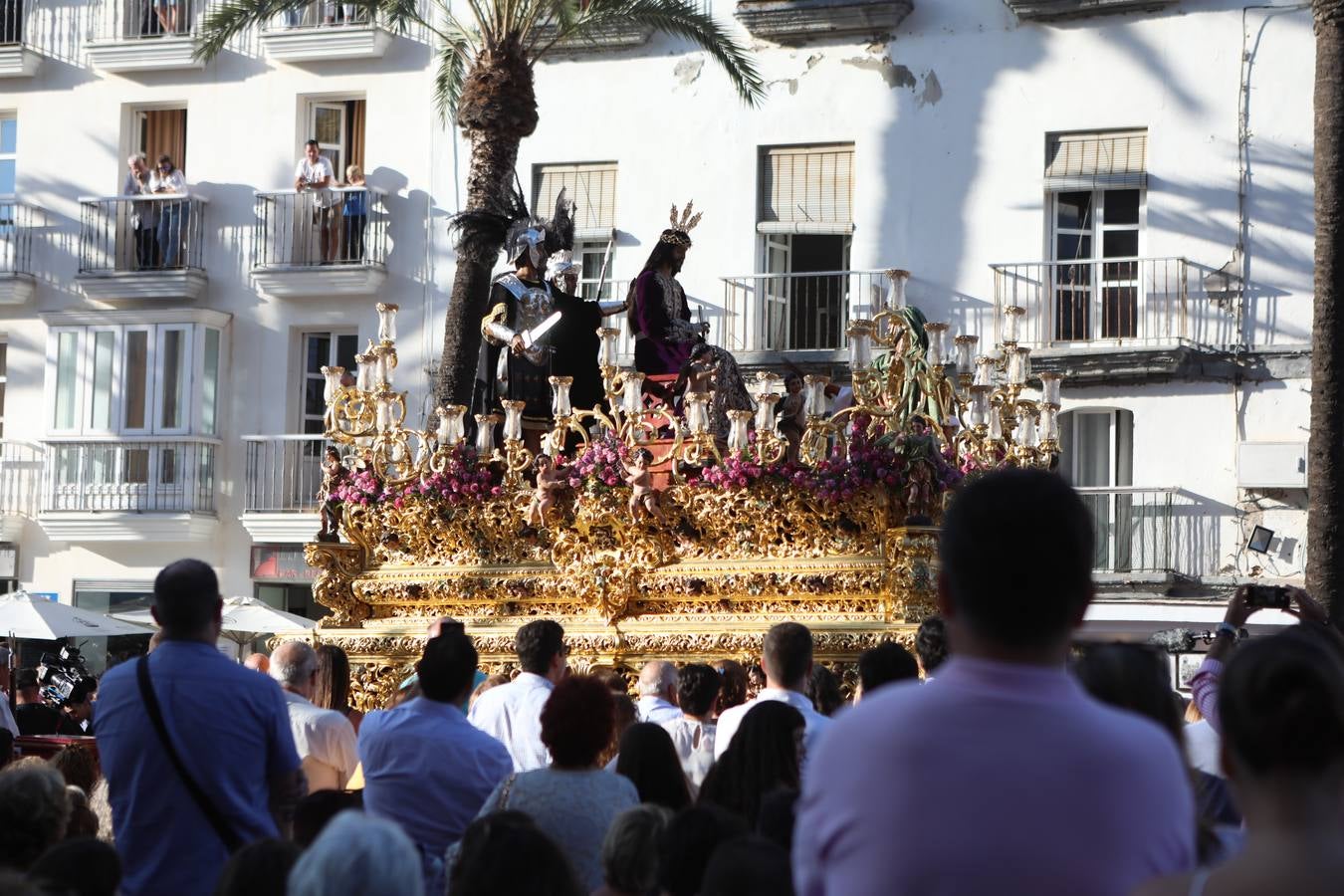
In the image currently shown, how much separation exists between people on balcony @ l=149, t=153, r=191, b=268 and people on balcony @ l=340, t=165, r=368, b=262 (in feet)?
7.19

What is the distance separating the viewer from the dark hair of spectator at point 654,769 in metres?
→ 5.65

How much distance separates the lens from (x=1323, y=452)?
17266 mm

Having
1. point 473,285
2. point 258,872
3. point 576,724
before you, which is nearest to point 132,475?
point 473,285

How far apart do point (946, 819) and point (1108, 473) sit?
20.2m

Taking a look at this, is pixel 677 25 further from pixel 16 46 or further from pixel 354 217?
pixel 16 46

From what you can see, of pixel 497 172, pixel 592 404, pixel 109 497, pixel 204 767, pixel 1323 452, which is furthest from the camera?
pixel 109 497

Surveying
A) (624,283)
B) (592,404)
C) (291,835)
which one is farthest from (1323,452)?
(291,835)

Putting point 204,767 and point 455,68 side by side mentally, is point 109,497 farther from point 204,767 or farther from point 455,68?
point 204,767

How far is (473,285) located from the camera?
63.0 feet

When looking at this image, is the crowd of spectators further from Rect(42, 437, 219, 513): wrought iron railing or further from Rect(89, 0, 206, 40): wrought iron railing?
Rect(89, 0, 206, 40): wrought iron railing

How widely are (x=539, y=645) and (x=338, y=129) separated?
19.4 metres

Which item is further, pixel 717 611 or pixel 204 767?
pixel 717 611

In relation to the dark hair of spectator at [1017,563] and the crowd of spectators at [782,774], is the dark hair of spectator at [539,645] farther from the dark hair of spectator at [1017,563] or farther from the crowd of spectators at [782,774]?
the dark hair of spectator at [1017,563]

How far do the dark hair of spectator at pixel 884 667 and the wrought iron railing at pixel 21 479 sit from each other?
21.4 metres
